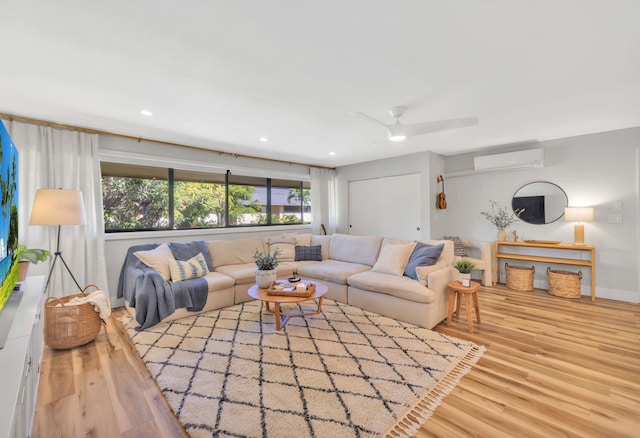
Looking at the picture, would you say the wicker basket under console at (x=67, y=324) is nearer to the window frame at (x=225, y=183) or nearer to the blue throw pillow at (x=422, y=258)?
the window frame at (x=225, y=183)

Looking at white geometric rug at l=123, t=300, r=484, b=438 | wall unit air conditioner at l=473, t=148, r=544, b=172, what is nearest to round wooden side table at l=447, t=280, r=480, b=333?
white geometric rug at l=123, t=300, r=484, b=438

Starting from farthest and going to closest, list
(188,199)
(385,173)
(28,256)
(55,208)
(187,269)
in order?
(385,173) → (188,199) → (187,269) → (55,208) → (28,256)

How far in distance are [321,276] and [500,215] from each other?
3.31 metres

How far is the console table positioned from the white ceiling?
1.69 m

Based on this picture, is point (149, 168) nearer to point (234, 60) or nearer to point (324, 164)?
point (234, 60)

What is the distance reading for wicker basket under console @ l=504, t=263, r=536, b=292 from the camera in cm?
425

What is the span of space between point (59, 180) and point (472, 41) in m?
4.38

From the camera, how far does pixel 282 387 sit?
196 cm

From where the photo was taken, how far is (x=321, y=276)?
12.8 ft

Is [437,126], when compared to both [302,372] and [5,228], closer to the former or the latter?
[302,372]

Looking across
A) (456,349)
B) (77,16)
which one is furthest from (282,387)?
(77,16)

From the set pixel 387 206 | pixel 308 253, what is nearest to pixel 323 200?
pixel 387 206

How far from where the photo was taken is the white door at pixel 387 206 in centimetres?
514

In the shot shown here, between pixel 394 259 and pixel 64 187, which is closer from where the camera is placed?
pixel 64 187
